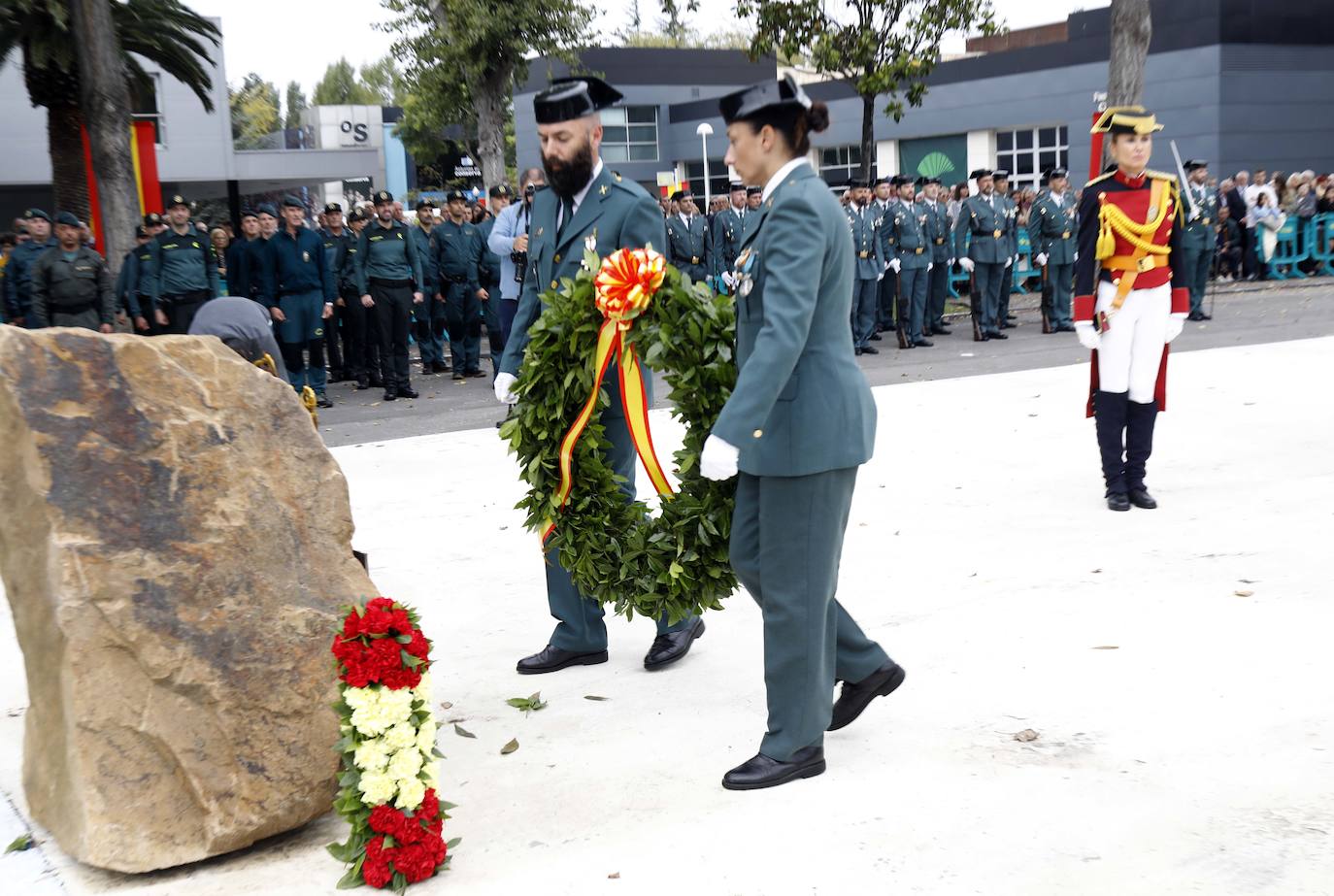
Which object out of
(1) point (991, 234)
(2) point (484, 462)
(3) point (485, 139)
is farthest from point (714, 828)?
(3) point (485, 139)

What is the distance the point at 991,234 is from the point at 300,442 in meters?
14.1

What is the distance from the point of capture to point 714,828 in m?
3.81

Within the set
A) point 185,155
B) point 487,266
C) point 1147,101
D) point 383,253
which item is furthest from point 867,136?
point 185,155

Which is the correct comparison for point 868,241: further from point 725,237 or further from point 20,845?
point 20,845

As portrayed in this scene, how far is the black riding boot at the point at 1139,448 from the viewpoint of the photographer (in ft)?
24.3

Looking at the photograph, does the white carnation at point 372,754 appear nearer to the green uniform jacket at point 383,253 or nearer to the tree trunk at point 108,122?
the green uniform jacket at point 383,253

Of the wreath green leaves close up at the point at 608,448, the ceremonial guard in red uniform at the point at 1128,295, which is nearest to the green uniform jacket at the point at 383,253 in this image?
the ceremonial guard in red uniform at the point at 1128,295

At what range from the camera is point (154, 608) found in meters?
3.77

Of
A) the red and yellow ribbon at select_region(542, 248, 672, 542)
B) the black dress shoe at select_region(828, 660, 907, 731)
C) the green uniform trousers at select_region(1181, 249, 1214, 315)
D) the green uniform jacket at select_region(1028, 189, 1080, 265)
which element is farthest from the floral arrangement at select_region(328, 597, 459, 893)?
the green uniform trousers at select_region(1181, 249, 1214, 315)

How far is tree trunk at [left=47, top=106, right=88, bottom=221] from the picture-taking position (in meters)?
18.7

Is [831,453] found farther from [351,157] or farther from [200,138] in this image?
[351,157]

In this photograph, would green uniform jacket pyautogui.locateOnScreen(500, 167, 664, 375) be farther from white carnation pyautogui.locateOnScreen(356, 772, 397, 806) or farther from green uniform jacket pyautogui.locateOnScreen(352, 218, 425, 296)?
green uniform jacket pyautogui.locateOnScreen(352, 218, 425, 296)

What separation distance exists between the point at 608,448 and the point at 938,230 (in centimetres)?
1332

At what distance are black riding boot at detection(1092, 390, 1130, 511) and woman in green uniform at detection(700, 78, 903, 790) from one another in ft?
12.5
